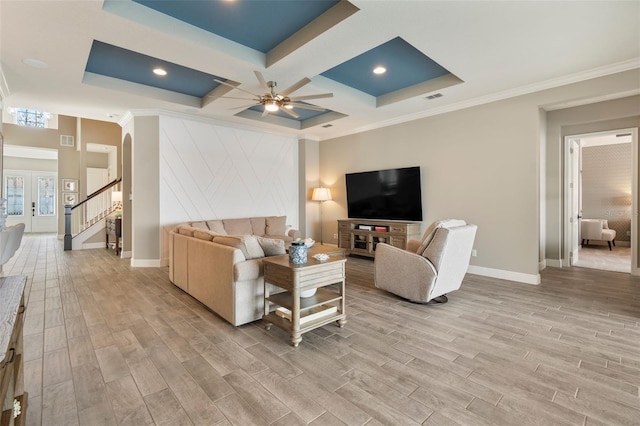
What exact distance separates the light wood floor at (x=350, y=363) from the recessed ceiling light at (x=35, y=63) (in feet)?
9.51

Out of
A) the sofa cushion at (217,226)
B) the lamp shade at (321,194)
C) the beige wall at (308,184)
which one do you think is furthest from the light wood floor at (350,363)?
the beige wall at (308,184)

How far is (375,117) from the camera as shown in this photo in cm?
600

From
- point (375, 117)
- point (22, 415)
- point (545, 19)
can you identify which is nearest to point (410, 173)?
point (375, 117)

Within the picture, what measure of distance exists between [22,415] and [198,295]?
2108 mm

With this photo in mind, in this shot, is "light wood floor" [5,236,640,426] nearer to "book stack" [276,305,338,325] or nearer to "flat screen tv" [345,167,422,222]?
"book stack" [276,305,338,325]

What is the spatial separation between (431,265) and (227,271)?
224 cm

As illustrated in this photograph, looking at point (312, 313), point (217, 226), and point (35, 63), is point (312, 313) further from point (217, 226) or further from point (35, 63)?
point (35, 63)

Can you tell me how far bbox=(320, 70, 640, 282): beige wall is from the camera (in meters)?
4.43

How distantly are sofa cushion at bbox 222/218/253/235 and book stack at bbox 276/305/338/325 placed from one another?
3.44 m

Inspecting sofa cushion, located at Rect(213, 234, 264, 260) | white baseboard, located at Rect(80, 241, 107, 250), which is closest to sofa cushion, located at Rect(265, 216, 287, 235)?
sofa cushion, located at Rect(213, 234, 264, 260)

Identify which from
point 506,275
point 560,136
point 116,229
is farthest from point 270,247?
point 560,136

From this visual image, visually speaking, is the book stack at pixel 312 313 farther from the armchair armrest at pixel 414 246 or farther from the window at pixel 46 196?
the window at pixel 46 196

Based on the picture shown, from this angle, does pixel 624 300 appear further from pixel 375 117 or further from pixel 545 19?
pixel 375 117

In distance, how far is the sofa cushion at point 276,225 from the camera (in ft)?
21.9
